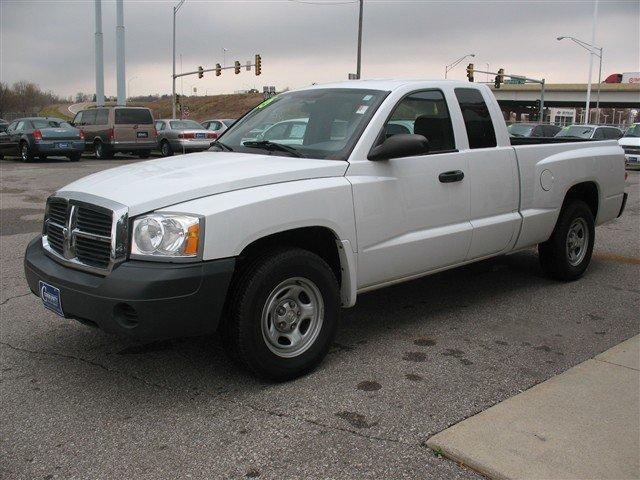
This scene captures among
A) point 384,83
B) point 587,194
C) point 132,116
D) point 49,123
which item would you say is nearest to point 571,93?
point 132,116

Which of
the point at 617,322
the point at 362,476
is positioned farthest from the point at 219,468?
the point at 617,322

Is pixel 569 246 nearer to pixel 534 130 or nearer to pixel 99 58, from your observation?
pixel 534 130

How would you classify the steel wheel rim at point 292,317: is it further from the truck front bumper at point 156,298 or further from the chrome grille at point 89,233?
the chrome grille at point 89,233

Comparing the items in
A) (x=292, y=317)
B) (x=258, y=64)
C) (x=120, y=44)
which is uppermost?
(x=258, y=64)

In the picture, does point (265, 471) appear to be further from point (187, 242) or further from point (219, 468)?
point (187, 242)

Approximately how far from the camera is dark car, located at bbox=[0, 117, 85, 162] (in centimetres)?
2278

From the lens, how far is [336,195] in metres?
4.14

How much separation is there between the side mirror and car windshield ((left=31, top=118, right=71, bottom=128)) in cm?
2174

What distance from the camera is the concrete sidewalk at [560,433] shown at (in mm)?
3055

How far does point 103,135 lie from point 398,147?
2351 cm

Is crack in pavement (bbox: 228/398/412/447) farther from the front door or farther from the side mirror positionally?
the side mirror

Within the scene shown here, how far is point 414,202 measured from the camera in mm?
4645

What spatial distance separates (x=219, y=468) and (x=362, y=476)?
2.18 ft

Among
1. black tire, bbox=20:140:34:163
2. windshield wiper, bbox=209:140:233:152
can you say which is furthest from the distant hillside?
windshield wiper, bbox=209:140:233:152
